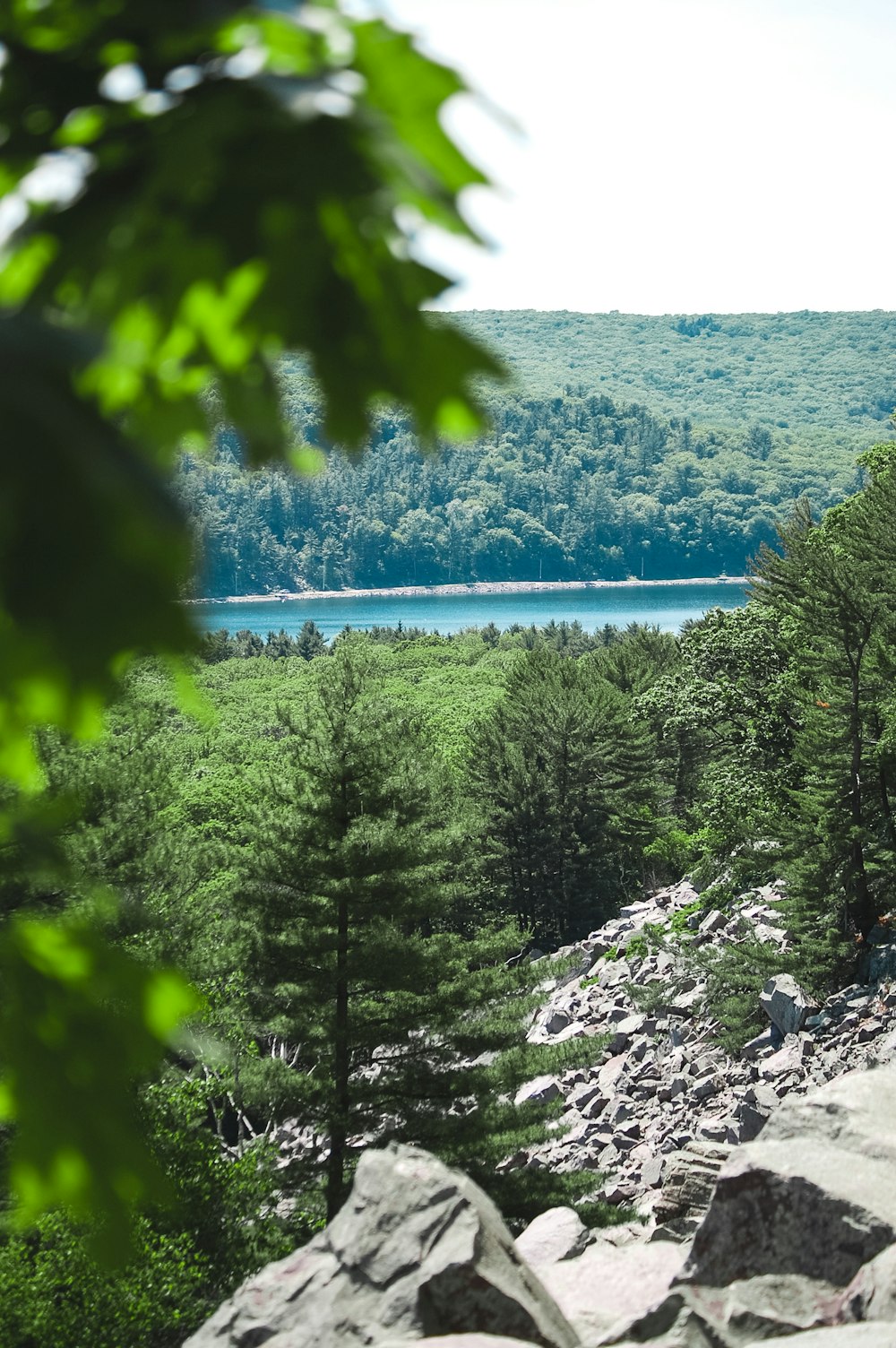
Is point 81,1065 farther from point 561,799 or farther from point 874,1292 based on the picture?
point 561,799

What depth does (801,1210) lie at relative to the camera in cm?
766

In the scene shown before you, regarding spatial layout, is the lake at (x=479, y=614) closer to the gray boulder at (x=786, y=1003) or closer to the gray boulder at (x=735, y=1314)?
the gray boulder at (x=786, y=1003)

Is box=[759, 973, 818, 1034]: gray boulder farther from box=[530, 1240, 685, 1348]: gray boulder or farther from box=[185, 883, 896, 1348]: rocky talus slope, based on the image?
box=[530, 1240, 685, 1348]: gray boulder

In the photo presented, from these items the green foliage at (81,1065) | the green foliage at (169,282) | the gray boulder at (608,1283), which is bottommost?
the gray boulder at (608,1283)

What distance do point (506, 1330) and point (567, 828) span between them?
3361 cm

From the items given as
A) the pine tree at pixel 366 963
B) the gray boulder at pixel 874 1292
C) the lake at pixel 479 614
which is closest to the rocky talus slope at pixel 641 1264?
the gray boulder at pixel 874 1292

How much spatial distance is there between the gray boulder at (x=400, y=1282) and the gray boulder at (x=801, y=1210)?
1.23m

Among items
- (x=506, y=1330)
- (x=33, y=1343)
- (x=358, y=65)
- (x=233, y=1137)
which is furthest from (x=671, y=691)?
(x=358, y=65)

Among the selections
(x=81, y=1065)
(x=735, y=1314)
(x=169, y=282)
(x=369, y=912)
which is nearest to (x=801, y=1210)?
(x=735, y=1314)

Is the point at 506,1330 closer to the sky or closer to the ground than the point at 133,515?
closer to the ground

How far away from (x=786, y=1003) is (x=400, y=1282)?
46.8 ft

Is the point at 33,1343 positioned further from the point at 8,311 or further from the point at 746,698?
the point at 746,698

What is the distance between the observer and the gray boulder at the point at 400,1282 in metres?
7.04

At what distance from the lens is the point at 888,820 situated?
20531 mm
